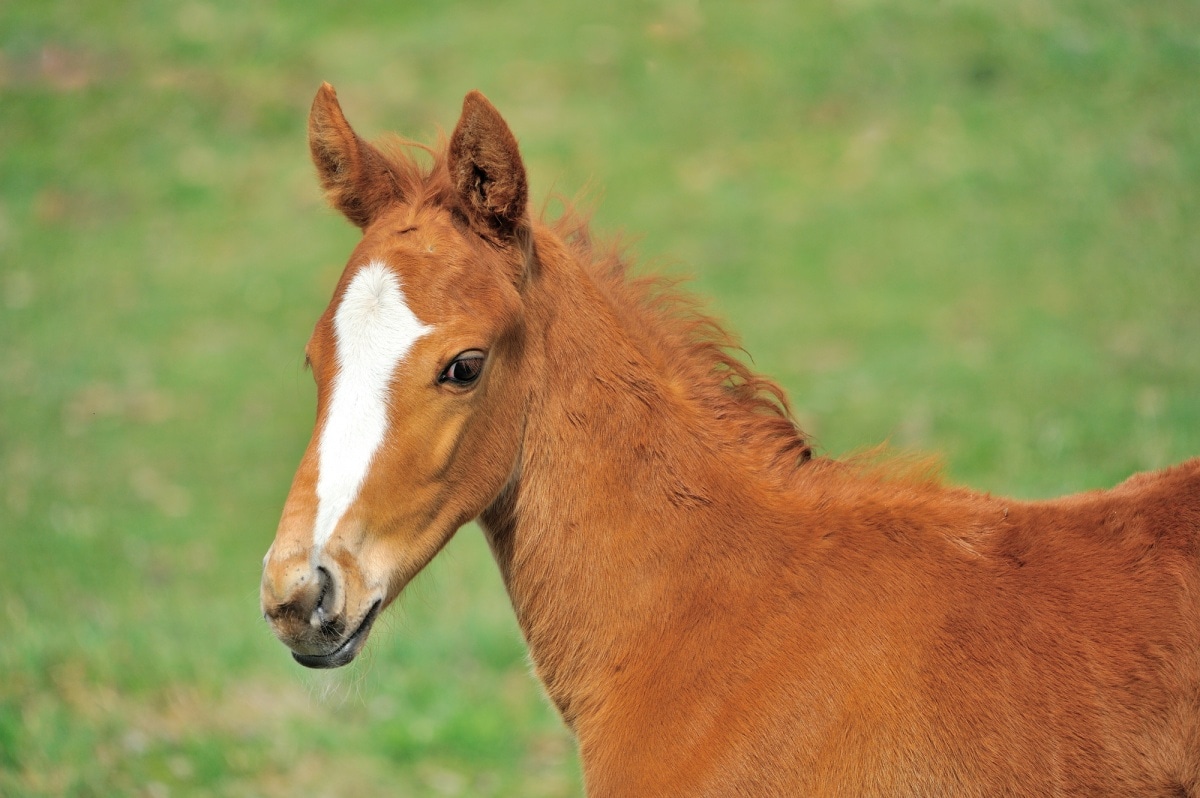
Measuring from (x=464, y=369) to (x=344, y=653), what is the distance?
2.37 feet

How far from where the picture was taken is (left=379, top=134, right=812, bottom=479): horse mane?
3285mm

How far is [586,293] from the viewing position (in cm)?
331

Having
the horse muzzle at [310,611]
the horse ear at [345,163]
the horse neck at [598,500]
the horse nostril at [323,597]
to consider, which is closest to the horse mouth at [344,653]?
the horse muzzle at [310,611]

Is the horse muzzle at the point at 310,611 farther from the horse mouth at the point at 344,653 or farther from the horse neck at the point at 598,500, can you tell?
the horse neck at the point at 598,500

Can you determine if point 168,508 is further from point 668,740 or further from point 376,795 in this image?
point 668,740

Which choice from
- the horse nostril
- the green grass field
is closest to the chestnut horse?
the horse nostril

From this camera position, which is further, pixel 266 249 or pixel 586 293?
pixel 266 249

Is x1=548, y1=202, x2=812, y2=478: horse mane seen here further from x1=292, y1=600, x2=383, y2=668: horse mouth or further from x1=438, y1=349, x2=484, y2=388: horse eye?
x1=292, y1=600, x2=383, y2=668: horse mouth

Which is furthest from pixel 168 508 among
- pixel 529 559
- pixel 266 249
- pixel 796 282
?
pixel 529 559

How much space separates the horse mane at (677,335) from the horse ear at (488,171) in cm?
7

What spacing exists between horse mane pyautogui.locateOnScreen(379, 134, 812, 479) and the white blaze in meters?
0.41

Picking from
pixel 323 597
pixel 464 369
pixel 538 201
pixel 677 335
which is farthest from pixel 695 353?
pixel 538 201

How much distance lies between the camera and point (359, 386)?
280cm

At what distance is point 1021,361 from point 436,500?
7689 millimetres
